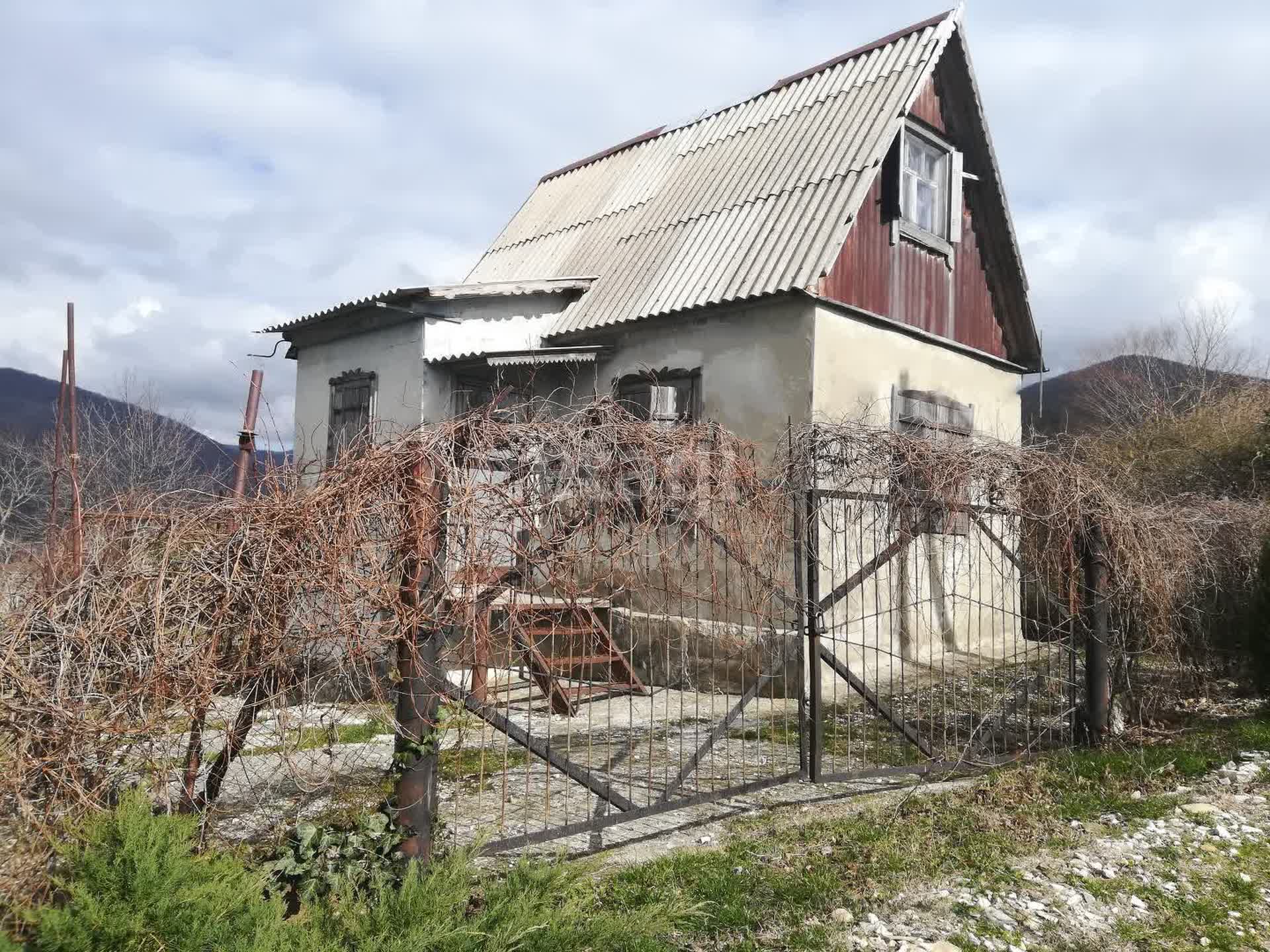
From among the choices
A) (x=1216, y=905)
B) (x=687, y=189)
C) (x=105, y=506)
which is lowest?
(x=1216, y=905)

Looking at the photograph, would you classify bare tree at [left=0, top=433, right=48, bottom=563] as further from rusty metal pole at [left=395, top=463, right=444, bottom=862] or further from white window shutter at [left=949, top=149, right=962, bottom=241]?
white window shutter at [left=949, top=149, right=962, bottom=241]

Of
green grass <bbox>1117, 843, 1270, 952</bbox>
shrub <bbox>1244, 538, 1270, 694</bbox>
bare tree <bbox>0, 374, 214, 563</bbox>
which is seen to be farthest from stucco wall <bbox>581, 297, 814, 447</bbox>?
bare tree <bbox>0, 374, 214, 563</bbox>

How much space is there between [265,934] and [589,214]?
476 inches

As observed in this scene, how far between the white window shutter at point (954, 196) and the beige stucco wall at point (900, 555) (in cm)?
153

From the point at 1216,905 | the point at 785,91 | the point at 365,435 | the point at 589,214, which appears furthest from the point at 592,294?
the point at 1216,905

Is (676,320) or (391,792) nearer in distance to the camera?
(391,792)

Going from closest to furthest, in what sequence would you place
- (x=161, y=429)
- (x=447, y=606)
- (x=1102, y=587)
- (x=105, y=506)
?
(x=105, y=506)
(x=447, y=606)
(x=1102, y=587)
(x=161, y=429)

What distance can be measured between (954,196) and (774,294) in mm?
3827

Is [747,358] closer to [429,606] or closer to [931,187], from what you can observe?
[931,187]

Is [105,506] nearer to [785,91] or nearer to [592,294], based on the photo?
[592,294]

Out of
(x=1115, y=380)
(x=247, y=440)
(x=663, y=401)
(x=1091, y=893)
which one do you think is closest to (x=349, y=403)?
(x=663, y=401)

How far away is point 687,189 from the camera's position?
453 inches

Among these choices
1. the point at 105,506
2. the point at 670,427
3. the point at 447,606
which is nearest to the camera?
the point at 105,506

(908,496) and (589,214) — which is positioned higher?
(589,214)
